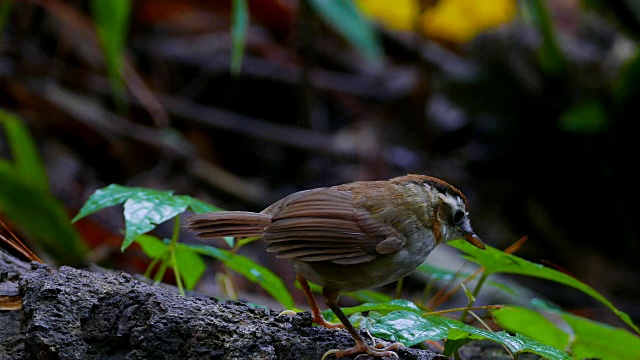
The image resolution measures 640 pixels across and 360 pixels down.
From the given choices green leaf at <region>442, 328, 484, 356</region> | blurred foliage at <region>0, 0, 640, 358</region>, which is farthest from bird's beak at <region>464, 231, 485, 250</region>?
blurred foliage at <region>0, 0, 640, 358</region>

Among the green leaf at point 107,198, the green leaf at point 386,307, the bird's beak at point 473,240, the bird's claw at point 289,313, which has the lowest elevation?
the bird's claw at point 289,313

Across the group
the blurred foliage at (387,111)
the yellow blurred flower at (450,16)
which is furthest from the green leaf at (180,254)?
the yellow blurred flower at (450,16)

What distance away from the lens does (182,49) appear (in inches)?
281

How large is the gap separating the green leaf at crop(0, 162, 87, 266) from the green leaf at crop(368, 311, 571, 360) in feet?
8.03

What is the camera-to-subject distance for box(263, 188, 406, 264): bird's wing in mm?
2320

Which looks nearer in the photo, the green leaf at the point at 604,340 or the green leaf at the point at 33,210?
the green leaf at the point at 604,340

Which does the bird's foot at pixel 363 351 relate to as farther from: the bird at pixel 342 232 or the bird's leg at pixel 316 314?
the bird's leg at pixel 316 314

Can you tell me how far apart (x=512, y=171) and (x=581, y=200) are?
0.62m

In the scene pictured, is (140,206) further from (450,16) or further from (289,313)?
(450,16)

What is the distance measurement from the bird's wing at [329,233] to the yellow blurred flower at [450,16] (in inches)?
220

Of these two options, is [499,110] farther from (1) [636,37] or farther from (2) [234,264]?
(2) [234,264]

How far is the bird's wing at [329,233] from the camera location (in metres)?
2.32

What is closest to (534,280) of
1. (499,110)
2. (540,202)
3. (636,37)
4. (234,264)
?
(540,202)

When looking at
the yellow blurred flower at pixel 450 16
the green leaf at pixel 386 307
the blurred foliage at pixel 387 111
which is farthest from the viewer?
the yellow blurred flower at pixel 450 16
